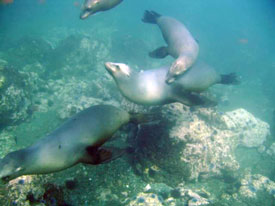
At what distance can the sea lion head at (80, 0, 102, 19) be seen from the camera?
4148 millimetres

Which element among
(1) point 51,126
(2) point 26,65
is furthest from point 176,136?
(2) point 26,65

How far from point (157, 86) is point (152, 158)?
5.17 ft

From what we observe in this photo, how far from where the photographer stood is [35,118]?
7.91 meters

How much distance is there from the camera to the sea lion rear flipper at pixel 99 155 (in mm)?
2945

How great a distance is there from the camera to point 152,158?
13.9ft

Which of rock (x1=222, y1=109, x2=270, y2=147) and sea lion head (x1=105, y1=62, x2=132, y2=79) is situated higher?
sea lion head (x1=105, y1=62, x2=132, y2=79)

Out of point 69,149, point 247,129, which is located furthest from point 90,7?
point 247,129

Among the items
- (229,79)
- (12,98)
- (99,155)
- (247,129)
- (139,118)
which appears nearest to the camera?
(99,155)

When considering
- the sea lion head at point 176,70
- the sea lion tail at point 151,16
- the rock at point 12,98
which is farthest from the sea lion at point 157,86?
the rock at point 12,98

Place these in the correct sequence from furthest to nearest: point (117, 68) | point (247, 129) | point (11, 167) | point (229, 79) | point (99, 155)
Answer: point (247, 129), point (229, 79), point (117, 68), point (99, 155), point (11, 167)

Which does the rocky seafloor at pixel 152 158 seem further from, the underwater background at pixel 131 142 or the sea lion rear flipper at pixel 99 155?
the sea lion rear flipper at pixel 99 155

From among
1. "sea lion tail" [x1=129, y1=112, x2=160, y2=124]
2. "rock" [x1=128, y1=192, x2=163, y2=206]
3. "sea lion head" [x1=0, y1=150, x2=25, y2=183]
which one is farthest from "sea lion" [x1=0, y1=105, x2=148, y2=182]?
"rock" [x1=128, y1=192, x2=163, y2=206]

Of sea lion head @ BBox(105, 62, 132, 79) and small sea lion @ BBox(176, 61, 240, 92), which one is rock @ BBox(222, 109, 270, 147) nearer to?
small sea lion @ BBox(176, 61, 240, 92)

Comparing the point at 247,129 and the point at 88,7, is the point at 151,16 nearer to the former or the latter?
the point at 88,7
